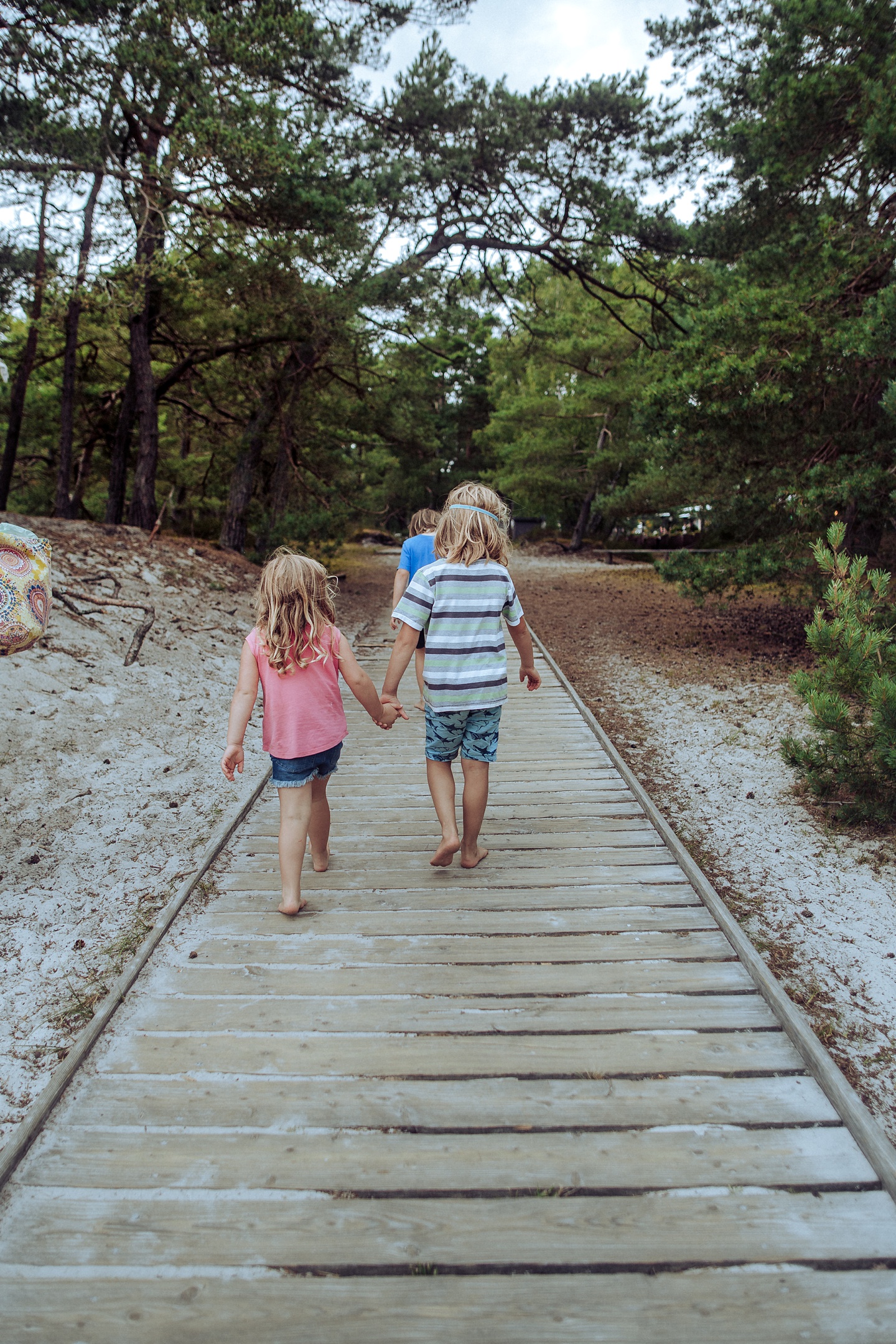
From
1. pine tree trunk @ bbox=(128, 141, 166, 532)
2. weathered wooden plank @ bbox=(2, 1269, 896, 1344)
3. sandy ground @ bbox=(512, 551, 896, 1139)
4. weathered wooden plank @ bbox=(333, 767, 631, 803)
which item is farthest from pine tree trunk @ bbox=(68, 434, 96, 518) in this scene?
weathered wooden plank @ bbox=(2, 1269, 896, 1344)

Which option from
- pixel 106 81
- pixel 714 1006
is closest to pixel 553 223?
pixel 106 81

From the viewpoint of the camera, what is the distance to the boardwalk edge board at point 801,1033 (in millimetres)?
2169

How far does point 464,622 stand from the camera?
3.49 meters

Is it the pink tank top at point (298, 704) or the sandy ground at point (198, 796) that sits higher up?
the pink tank top at point (298, 704)

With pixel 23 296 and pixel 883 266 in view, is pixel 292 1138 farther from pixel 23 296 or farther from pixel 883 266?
pixel 23 296

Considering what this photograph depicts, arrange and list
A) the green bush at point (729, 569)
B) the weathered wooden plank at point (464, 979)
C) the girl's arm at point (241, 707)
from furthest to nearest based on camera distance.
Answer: the green bush at point (729, 569) → the girl's arm at point (241, 707) → the weathered wooden plank at point (464, 979)

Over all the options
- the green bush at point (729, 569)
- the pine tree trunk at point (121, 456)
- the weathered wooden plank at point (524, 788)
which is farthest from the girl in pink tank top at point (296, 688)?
the pine tree trunk at point (121, 456)

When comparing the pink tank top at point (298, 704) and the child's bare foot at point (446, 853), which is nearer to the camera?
the pink tank top at point (298, 704)

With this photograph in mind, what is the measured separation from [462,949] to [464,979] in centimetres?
21

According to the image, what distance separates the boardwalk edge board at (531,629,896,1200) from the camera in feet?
7.12

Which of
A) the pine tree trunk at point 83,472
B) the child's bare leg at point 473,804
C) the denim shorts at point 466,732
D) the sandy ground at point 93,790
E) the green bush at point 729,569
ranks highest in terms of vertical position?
the pine tree trunk at point 83,472

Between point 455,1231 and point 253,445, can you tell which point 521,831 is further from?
point 253,445

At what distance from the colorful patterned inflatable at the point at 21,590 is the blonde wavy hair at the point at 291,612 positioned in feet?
3.13

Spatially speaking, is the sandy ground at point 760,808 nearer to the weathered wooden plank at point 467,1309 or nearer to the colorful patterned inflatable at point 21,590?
the weathered wooden plank at point 467,1309
